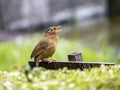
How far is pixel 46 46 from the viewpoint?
381 cm

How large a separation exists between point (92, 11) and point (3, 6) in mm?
3632

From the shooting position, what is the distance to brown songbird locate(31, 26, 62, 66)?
3.77 m

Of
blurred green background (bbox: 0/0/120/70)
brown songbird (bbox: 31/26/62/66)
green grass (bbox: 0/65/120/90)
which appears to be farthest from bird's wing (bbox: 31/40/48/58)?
blurred green background (bbox: 0/0/120/70)

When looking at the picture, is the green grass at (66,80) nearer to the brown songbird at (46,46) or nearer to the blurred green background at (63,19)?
the brown songbird at (46,46)

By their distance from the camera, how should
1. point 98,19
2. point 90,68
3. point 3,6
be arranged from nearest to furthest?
point 90,68 < point 3,6 < point 98,19

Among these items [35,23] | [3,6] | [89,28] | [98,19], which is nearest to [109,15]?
[98,19]


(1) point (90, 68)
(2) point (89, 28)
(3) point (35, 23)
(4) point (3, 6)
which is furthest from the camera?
(2) point (89, 28)

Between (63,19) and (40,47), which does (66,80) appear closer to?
(40,47)

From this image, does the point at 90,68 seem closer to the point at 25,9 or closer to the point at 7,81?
the point at 7,81

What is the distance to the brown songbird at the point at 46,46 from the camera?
377cm

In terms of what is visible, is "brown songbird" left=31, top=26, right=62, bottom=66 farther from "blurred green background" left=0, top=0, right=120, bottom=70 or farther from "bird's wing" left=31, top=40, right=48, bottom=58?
"blurred green background" left=0, top=0, right=120, bottom=70

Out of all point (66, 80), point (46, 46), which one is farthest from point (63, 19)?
point (66, 80)

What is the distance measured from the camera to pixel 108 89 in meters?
2.55

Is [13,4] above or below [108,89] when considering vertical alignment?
above
